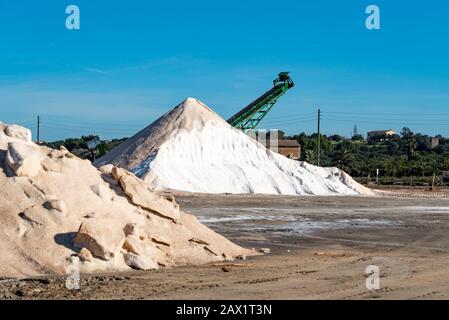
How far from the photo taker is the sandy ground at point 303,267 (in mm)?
9219

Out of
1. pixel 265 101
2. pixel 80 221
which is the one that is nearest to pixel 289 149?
pixel 265 101

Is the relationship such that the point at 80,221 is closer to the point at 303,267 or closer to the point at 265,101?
A: the point at 303,267

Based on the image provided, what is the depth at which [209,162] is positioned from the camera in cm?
3953

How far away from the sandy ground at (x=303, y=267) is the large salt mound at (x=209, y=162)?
11.9 m

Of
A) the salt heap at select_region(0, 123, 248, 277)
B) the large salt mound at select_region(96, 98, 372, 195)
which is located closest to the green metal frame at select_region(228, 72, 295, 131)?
the large salt mound at select_region(96, 98, 372, 195)

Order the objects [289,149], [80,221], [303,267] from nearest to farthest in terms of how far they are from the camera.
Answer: [80,221]
[303,267]
[289,149]

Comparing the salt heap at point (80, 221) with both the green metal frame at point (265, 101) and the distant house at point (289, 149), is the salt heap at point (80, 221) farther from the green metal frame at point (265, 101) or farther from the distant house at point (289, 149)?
the distant house at point (289, 149)

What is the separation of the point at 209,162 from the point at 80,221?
2815cm

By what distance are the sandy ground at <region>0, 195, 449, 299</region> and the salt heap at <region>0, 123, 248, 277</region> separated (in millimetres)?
506

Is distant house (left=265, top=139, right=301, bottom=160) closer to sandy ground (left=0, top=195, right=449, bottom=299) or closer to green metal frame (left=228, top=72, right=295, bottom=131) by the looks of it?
green metal frame (left=228, top=72, right=295, bottom=131)

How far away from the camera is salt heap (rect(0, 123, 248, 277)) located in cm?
1066

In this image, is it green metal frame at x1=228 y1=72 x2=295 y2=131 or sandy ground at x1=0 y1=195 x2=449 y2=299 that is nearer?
sandy ground at x1=0 y1=195 x2=449 y2=299

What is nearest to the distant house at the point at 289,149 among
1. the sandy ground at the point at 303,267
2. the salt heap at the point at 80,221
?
the sandy ground at the point at 303,267
